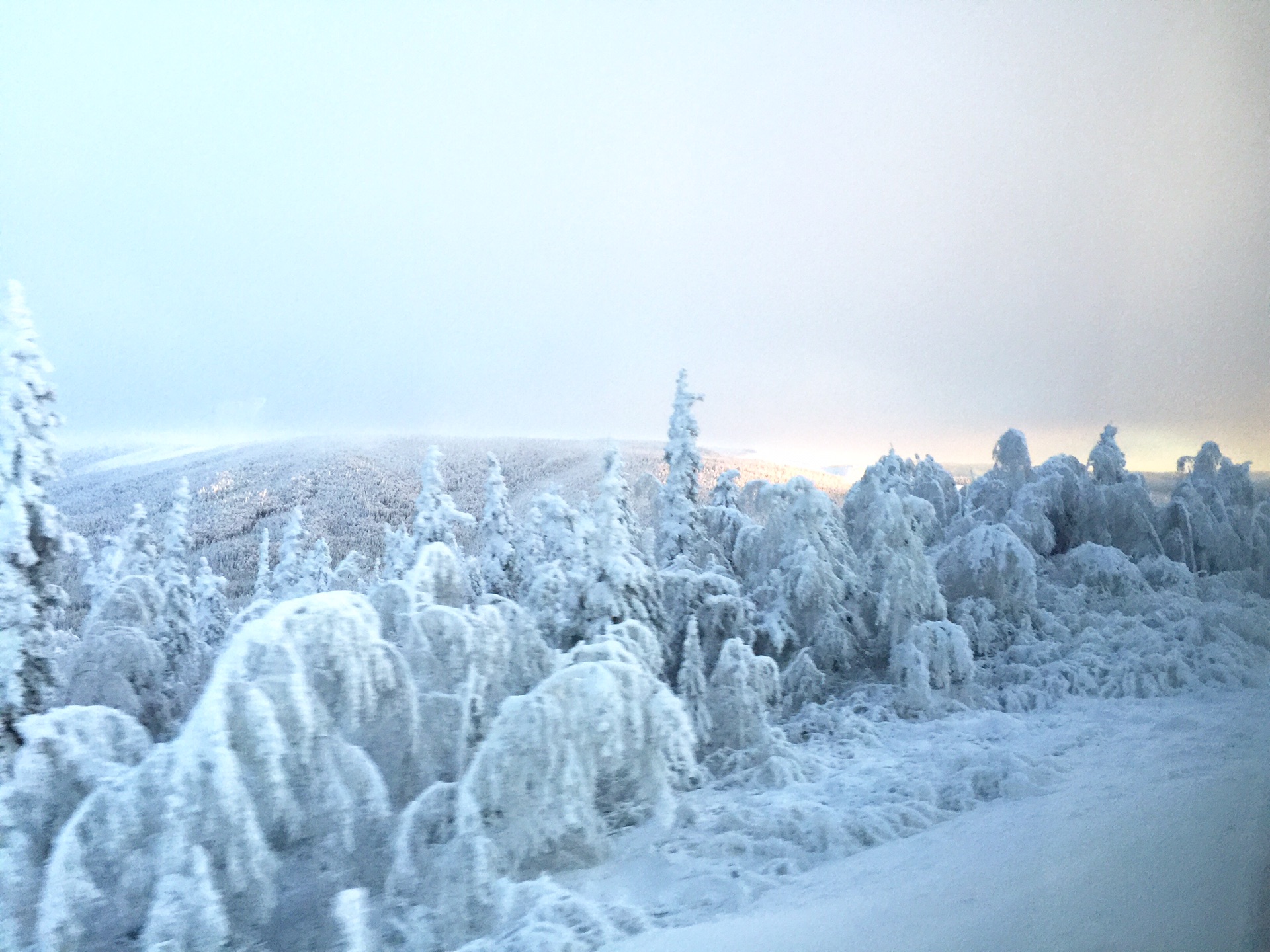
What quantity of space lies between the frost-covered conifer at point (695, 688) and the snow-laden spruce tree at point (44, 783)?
4.57m

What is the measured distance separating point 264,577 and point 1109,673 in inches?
425

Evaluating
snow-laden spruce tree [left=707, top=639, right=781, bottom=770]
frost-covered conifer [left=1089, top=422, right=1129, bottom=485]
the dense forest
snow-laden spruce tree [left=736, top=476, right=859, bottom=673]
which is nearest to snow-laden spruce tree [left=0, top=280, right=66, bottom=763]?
the dense forest

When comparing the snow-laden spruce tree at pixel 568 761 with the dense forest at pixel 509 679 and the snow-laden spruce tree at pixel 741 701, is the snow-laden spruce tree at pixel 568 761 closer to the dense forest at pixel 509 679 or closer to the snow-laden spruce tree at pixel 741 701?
the dense forest at pixel 509 679

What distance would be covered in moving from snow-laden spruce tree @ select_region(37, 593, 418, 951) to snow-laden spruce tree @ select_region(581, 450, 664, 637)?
265cm

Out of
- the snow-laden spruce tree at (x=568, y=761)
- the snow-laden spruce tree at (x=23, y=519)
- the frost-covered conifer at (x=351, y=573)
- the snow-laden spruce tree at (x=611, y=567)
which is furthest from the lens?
the frost-covered conifer at (x=351, y=573)

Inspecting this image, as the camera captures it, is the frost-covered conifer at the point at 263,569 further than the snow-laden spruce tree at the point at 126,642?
Yes

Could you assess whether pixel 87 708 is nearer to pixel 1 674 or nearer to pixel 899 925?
pixel 1 674

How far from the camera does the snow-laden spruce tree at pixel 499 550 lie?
34.0ft

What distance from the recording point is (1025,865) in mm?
4016

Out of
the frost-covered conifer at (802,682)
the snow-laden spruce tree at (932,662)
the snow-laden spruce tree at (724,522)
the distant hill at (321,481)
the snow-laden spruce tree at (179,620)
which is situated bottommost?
the frost-covered conifer at (802,682)

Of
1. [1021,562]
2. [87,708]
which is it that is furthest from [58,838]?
[1021,562]

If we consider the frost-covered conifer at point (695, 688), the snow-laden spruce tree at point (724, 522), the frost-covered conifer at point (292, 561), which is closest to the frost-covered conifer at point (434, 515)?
the frost-covered conifer at point (292, 561)

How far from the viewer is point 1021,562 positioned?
32.7ft

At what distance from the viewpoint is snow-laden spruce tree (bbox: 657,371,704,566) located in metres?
7.47
